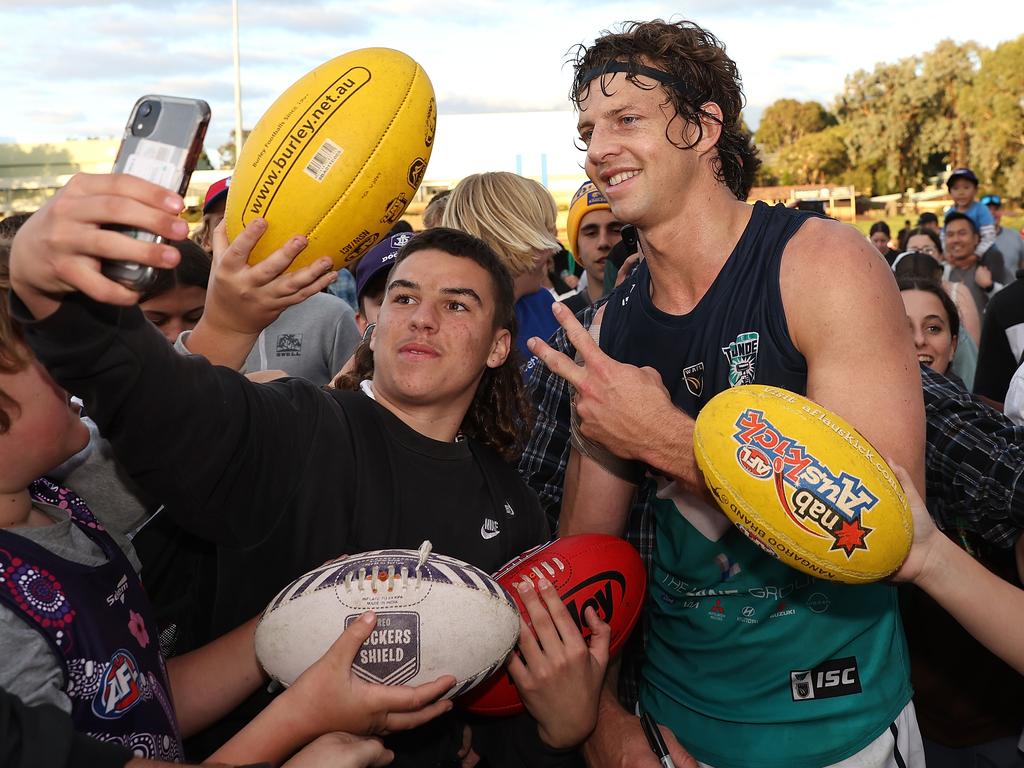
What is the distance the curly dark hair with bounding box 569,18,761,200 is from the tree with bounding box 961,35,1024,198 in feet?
134

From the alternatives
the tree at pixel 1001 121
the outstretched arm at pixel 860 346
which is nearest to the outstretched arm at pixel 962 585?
the outstretched arm at pixel 860 346

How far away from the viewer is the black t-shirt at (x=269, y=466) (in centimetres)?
163

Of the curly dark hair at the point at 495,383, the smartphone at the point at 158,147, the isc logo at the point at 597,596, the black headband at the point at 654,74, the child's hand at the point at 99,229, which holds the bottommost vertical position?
the isc logo at the point at 597,596

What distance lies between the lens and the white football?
202 centimetres

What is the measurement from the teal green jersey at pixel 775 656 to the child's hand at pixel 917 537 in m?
0.59

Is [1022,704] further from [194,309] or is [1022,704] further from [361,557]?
[194,309]

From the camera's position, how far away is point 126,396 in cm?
165

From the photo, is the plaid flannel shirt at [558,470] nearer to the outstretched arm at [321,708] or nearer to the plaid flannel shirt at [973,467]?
the plaid flannel shirt at [973,467]

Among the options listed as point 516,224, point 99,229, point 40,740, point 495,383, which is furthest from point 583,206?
point 40,740

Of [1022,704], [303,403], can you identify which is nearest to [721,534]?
[303,403]

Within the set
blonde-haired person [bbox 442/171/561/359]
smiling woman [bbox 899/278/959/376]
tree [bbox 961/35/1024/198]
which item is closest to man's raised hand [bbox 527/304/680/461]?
blonde-haired person [bbox 442/171/561/359]

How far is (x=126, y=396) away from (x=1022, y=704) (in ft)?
10.6

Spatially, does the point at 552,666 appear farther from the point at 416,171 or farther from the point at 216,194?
the point at 216,194

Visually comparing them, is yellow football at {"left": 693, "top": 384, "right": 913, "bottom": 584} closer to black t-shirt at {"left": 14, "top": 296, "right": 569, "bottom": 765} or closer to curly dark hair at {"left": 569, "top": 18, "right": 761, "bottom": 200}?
black t-shirt at {"left": 14, "top": 296, "right": 569, "bottom": 765}
